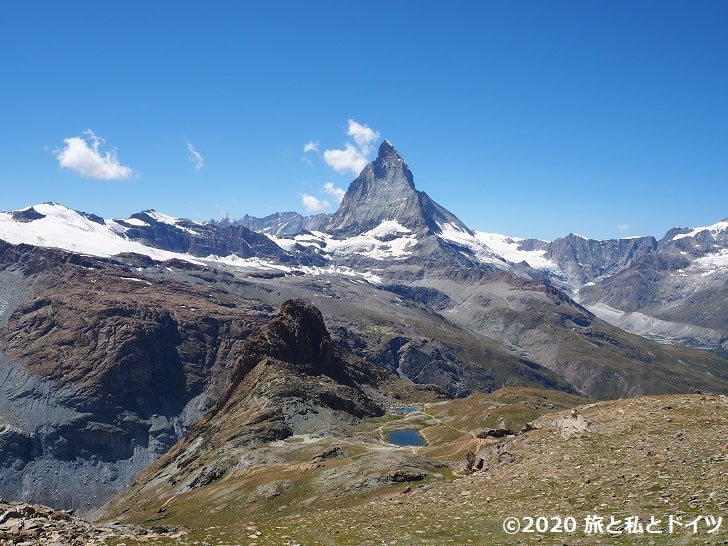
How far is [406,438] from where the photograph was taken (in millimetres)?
150250

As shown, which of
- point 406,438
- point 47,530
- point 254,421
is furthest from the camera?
point 406,438

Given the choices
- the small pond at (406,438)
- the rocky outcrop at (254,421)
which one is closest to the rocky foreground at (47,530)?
the rocky outcrop at (254,421)

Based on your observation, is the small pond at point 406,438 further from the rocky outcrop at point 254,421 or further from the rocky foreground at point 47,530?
the rocky foreground at point 47,530

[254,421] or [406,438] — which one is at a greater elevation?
[254,421]

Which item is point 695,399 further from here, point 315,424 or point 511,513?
point 315,424

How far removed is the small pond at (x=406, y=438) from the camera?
143 metres

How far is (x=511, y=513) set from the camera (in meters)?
35.3

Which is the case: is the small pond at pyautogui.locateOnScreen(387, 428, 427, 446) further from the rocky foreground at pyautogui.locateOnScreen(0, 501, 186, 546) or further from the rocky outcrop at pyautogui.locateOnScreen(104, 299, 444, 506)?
the rocky foreground at pyautogui.locateOnScreen(0, 501, 186, 546)

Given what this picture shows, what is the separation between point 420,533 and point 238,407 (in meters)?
144

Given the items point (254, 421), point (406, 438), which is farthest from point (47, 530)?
point (406, 438)

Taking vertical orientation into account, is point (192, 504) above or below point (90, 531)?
below

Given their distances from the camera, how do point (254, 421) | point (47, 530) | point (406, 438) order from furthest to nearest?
1. point (406, 438)
2. point (254, 421)
3. point (47, 530)

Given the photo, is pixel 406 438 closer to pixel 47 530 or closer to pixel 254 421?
pixel 254 421

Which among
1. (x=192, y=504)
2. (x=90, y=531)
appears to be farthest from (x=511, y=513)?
(x=192, y=504)
